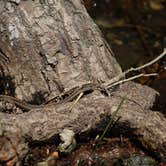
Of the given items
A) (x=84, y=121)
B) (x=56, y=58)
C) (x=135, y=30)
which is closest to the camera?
(x=84, y=121)

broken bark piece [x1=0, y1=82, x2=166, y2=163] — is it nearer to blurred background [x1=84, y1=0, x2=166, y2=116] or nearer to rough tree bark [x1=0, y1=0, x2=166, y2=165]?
rough tree bark [x1=0, y1=0, x2=166, y2=165]

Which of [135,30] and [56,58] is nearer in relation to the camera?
[56,58]


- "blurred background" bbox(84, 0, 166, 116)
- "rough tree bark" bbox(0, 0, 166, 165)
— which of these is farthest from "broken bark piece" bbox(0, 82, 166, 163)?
"blurred background" bbox(84, 0, 166, 116)

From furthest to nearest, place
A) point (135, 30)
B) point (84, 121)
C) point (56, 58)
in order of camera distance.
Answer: point (135, 30)
point (56, 58)
point (84, 121)

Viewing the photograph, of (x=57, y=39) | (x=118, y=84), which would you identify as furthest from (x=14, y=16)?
(x=118, y=84)

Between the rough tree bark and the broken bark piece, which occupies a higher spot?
the rough tree bark

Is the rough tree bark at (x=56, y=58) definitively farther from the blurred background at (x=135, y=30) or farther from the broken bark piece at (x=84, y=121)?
the blurred background at (x=135, y=30)

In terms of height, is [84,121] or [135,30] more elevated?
[135,30]

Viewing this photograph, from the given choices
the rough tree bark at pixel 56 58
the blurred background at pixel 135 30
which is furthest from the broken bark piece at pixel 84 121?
the blurred background at pixel 135 30

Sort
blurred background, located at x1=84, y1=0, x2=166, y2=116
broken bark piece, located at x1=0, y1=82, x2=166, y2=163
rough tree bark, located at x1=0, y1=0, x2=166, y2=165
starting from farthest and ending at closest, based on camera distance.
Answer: blurred background, located at x1=84, y1=0, x2=166, y2=116 < rough tree bark, located at x1=0, y1=0, x2=166, y2=165 < broken bark piece, located at x1=0, y1=82, x2=166, y2=163

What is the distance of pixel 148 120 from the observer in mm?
1927

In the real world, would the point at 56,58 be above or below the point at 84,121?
above

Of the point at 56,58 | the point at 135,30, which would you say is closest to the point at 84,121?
the point at 56,58

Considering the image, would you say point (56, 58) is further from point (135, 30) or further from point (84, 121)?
point (135, 30)
